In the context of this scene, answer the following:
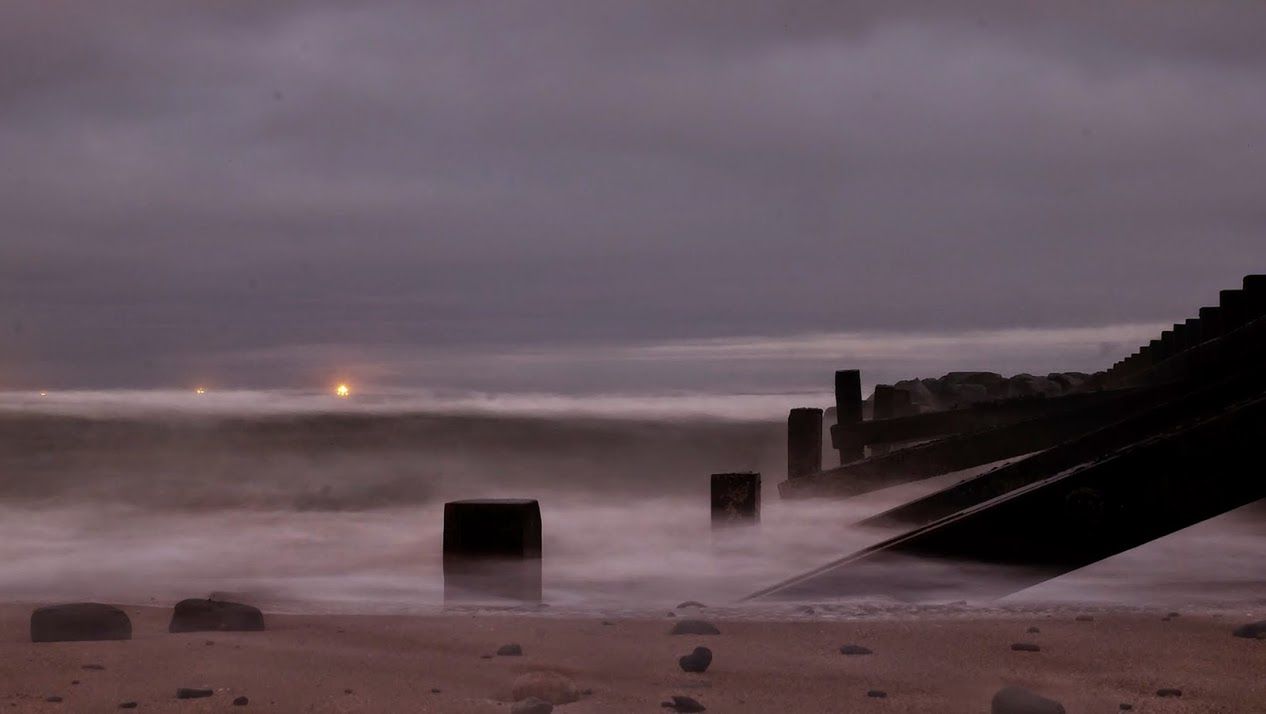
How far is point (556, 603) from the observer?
20.8 ft

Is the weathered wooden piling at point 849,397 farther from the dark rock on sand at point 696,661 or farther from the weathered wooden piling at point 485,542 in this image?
the dark rock on sand at point 696,661

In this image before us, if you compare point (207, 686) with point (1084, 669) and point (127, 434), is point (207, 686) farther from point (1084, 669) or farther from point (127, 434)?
point (127, 434)

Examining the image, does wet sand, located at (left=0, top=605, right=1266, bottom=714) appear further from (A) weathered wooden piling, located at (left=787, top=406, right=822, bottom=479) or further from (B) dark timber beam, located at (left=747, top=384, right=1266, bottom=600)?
(A) weathered wooden piling, located at (left=787, top=406, right=822, bottom=479)

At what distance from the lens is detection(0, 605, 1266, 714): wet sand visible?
3.50 metres

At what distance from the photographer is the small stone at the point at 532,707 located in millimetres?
3297

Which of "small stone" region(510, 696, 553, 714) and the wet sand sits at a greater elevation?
"small stone" region(510, 696, 553, 714)

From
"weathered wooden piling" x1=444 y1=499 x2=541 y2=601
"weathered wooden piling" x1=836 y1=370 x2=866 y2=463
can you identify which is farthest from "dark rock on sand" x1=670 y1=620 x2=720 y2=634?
"weathered wooden piling" x1=836 y1=370 x2=866 y2=463

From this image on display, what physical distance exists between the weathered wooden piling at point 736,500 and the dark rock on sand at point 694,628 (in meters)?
3.71

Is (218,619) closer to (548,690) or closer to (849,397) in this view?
(548,690)

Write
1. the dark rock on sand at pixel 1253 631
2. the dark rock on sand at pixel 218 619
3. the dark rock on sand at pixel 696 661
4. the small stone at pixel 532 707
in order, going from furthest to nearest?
1. the dark rock on sand at pixel 218 619
2. the dark rock on sand at pixel 1253 631
3. the dark rock on sand at pixel 696 661
4. the small stone at pixel 532 707

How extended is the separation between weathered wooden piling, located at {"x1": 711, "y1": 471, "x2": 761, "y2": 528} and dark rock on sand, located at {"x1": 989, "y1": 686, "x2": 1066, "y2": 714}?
16.8ft

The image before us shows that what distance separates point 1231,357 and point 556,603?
3.93 m

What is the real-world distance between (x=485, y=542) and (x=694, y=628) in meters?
1.08

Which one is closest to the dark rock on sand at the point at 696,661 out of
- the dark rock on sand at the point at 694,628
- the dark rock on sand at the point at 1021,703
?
the dark rock on sand at the point at 694,628
